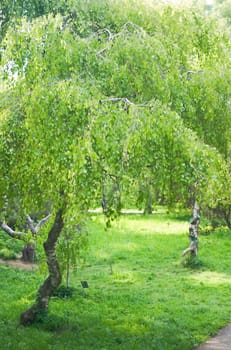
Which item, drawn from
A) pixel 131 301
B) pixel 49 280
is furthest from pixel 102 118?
pixel 131 301

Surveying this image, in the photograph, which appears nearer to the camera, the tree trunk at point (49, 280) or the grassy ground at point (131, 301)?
the tree trunk at point (49, 280)

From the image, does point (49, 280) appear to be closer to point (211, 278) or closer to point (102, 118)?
point (102, 118)

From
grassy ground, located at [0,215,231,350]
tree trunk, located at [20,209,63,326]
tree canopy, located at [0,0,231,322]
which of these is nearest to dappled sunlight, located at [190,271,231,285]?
grassy ground, located at [0,215,231,350]

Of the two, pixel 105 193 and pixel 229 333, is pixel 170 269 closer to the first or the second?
pixel 229 333

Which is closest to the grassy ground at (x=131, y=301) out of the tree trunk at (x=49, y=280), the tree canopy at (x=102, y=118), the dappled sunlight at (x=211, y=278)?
the dappled sunlight at (x=211, y=278)

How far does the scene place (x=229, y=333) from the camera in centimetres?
1120

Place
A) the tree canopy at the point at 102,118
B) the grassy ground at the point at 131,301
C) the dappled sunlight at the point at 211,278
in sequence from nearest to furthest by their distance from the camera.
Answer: the tree canopy at the point at 102,118, the grassy ground at the point at 131,301, the dappled sunlight at the point at 211,278

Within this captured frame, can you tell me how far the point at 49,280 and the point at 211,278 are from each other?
784 centimetres

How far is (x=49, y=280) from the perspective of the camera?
34.6ft

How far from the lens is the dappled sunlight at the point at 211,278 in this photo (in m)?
16.3

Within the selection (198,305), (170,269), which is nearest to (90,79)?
(198,305)

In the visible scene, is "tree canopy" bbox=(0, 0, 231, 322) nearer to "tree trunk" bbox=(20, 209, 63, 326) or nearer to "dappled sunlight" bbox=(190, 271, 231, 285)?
"tree trunk" bbox=(20, 209, 63, 326)

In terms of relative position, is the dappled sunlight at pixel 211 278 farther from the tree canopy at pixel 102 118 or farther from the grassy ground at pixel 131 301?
the tree canopy at pixel 102 118

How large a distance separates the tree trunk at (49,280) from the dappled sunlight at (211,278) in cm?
676
